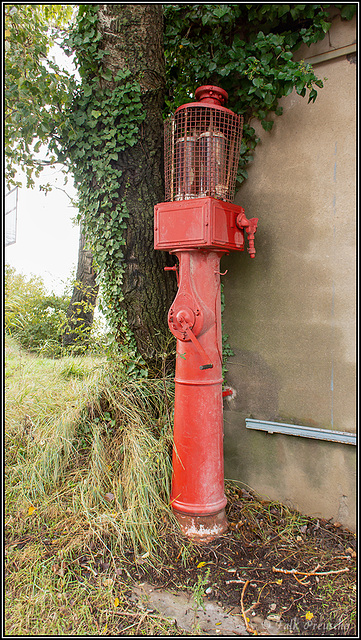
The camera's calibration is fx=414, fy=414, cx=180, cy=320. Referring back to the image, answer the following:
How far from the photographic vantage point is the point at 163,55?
3295mm

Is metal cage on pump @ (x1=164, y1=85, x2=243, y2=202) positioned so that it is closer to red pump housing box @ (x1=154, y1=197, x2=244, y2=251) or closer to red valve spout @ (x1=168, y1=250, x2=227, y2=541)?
red pump housing box @ (x1=154, y1=197, x2=244, y2=251)

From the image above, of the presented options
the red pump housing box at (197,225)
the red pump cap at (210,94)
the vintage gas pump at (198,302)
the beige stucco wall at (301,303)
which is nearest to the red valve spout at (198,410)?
the vintage gas pump at (198,302)

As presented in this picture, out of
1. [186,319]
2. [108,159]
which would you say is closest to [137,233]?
[108,159]

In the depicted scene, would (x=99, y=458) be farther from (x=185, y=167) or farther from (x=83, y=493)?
(x=185, y=167)

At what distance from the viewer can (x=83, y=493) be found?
2.81 metres

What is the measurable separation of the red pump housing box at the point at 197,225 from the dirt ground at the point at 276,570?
1886 millimetres

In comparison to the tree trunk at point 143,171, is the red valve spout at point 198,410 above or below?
below

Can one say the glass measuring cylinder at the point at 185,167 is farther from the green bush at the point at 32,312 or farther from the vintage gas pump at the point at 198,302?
the green bush at the point at 32,312

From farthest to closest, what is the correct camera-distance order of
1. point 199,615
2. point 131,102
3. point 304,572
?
point 131,102 → point 304,572 → point 199,615

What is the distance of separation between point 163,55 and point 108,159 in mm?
988

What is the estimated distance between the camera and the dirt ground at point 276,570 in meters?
2.12

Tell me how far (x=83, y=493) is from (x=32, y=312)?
466 cm

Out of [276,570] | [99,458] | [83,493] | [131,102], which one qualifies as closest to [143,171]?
[131,102]

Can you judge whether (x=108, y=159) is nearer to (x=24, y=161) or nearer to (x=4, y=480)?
(x=24, y=161)
